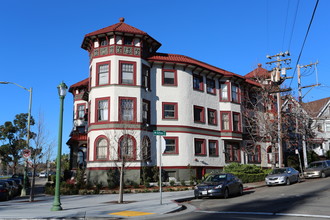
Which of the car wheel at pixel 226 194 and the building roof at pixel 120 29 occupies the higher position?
the building roof at pixel 120 29

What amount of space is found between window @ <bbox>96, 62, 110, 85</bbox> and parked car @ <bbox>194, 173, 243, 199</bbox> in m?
13.5

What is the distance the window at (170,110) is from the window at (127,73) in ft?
13.0

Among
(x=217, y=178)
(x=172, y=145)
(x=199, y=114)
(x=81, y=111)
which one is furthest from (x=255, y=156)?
(x=81, y=111)

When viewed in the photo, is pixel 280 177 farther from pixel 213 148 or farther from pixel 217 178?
pixel 213 148

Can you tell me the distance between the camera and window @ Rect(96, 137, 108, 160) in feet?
85.9

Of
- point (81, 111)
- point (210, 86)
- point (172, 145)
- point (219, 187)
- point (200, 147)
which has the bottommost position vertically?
point (219, 187)

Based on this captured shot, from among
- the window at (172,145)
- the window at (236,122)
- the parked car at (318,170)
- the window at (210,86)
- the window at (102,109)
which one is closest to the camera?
the window at (102,109)

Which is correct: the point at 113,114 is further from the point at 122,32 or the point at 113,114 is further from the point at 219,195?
the point at 219,195

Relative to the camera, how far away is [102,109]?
2694cm

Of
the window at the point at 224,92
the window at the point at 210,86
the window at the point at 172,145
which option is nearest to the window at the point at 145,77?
the window at the point at 172,145

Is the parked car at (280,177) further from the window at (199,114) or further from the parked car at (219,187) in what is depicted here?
the window at (199,114)

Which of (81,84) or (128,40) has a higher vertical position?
(128,40)

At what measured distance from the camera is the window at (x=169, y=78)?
30.0m

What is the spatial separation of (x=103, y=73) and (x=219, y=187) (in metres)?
15.2
